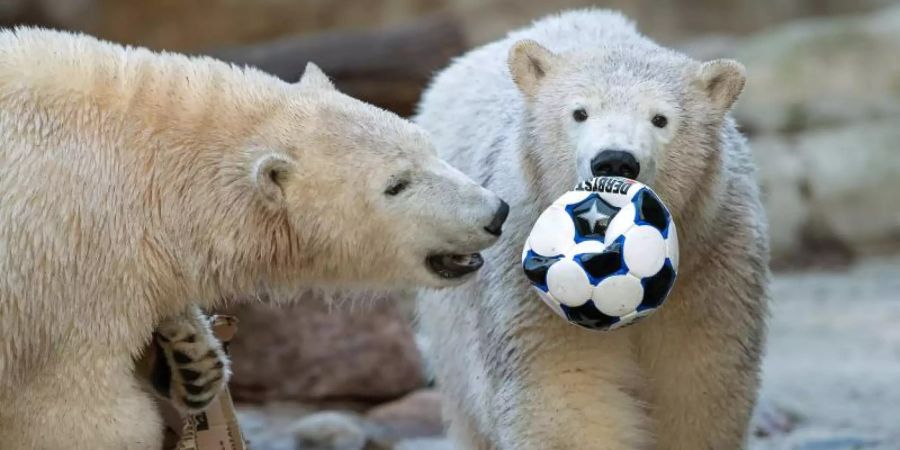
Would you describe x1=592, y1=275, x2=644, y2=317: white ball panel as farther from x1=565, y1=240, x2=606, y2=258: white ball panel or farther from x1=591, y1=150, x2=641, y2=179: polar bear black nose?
x1=591, y1=150, x2=641, y2=179: polar bear black nose

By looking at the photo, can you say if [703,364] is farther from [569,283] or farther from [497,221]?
[497,221]

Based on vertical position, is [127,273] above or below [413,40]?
below

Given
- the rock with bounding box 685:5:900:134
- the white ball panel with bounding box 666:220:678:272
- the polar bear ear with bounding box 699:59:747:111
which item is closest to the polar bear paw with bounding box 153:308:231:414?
the white ball panel with bounding box 666:220:678:272

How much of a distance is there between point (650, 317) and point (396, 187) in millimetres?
953

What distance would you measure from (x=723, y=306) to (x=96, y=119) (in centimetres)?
193

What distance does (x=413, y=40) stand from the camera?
805 cm

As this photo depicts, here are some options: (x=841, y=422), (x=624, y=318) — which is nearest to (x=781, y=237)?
(x=841, y=422)

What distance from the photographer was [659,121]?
3.93 metres

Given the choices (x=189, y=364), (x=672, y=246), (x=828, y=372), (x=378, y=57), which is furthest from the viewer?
(x=378, y=57)

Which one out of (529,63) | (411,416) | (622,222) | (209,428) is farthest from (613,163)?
(411,416)

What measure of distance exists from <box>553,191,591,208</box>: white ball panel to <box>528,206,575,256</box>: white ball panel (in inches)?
0.6

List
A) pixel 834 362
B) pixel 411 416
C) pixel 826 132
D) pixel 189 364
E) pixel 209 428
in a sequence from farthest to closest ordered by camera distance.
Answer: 1. pixel 826 132
2. pixel 834 362
3. pixel 411 416
4. pixel 209 428
5. pixel 189 364

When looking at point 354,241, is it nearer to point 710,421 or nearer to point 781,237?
point 710,421

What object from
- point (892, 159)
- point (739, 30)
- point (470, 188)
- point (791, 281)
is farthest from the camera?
point (739, 30)
